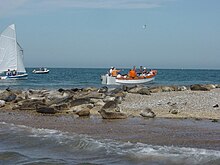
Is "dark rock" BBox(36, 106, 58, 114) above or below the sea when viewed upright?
below

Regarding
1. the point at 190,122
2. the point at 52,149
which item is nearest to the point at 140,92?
the point at 190,122

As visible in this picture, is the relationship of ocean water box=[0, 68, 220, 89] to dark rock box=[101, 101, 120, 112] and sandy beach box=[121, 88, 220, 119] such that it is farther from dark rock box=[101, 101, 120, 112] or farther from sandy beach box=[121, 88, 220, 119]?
dark rock box=[101, 101, 120, 112]

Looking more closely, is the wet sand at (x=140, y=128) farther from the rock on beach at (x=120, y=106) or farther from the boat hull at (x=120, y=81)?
the boat hull at (x=120, y=81)

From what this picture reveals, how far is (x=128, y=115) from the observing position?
1847 centimetres

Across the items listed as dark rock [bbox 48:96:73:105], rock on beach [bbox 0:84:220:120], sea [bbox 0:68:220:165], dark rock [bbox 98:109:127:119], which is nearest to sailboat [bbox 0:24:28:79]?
rock on beach [bbox 0:84:220:120]

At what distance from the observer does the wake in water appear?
34.7 feet

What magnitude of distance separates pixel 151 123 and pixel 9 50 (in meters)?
47.2

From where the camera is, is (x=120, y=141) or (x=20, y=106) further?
(x=20, y=106)

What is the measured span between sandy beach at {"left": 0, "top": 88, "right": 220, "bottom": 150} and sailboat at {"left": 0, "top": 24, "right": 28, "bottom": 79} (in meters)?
38.9

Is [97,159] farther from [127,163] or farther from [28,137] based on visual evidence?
[28,137]

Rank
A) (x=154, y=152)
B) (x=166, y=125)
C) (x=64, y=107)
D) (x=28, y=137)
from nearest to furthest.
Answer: (x=154, y=152), (x=28, y=137), (x=166, y=125), (x=64, y=107)

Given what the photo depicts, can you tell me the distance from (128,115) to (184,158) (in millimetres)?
8006

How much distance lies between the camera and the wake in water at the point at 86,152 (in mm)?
10570

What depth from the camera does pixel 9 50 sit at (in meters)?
60.6
